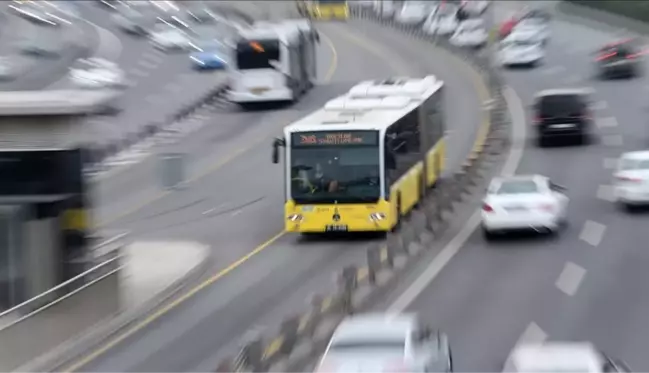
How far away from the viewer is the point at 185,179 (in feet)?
144

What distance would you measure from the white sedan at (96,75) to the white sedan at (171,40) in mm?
10107

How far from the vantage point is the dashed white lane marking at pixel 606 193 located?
120 feet

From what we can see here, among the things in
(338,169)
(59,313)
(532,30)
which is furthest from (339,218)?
(532,30)

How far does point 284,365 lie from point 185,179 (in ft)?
86.9

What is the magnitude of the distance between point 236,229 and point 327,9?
7276 cm

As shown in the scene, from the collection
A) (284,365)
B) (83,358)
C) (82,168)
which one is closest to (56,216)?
(82,168)

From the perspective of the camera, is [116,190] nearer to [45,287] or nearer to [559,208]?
[559,208]

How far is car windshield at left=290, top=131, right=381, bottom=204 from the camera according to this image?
104 ft

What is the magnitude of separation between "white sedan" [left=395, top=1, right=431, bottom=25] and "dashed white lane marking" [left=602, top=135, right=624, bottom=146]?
49.7 m

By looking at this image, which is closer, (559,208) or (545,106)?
(559,208)

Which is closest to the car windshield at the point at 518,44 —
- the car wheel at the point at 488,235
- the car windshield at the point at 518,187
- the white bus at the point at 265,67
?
the white bus at the point at 265,67

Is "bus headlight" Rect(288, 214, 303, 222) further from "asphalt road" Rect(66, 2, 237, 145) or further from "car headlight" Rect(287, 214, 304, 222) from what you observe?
"asphalt road" Rect(66, 2, 237, 145)

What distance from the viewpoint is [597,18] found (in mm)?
87500

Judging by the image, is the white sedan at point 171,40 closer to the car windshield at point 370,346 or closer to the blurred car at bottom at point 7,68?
the blurred car at bottom at point 7,68
